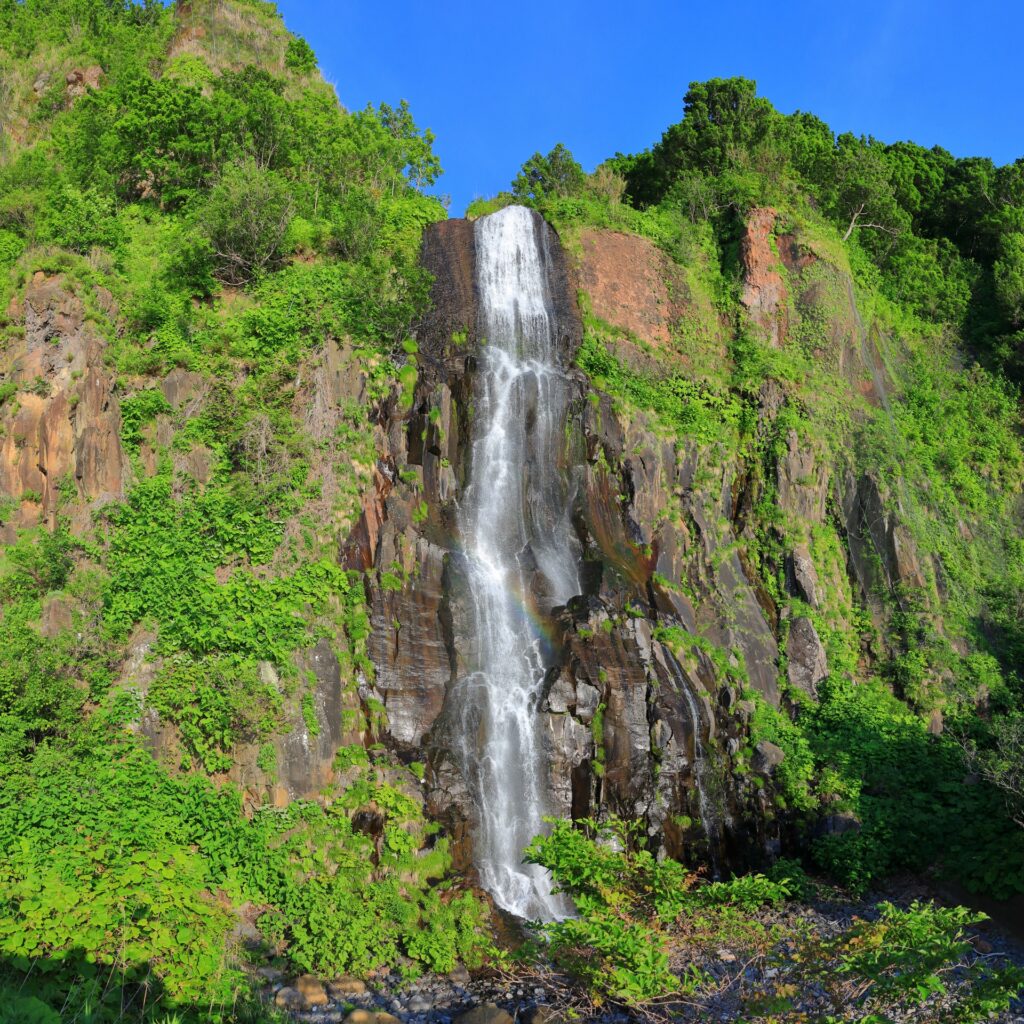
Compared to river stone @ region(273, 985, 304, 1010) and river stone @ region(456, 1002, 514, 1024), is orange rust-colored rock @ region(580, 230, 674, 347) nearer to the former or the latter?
river stone @ region(456, 1002, 514, 1024)

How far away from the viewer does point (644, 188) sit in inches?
1438

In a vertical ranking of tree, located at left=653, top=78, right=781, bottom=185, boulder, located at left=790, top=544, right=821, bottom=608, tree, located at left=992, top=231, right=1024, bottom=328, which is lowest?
boulder, located at left=790, top=544, right=821, bottom=608

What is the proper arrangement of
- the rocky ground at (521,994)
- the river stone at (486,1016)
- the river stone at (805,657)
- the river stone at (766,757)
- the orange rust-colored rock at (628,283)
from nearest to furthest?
the rocky ground at (521,994) → the river stone at (486,1016) → the river stone at (766,757) → the river stone at (805,657) → the orange rust-colored rock at (628,283)

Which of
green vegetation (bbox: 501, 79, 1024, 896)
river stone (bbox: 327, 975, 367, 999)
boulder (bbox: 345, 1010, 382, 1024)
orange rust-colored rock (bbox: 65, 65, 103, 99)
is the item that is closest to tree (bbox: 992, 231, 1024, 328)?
green vegetation (bbox: 501, 79, 1024, 896)

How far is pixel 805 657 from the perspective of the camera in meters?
21.2

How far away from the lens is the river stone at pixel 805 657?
2089 centimetres

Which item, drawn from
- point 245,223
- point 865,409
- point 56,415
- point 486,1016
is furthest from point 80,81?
point 486,1016

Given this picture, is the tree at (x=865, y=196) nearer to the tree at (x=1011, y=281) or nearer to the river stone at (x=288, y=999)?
the tree at (x=1011, y=281)

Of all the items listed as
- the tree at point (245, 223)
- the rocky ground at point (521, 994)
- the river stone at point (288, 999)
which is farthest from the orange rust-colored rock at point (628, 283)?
the river stone at point (288, 999)

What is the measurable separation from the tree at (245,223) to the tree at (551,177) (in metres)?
11.3

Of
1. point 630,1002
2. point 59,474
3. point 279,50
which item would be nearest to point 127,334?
point 59,474

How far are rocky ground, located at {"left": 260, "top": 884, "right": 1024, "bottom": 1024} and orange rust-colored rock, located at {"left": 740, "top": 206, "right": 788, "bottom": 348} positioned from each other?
1831 centimetres

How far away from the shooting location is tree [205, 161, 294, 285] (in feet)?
73.0

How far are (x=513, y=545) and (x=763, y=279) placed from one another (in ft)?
44.8
